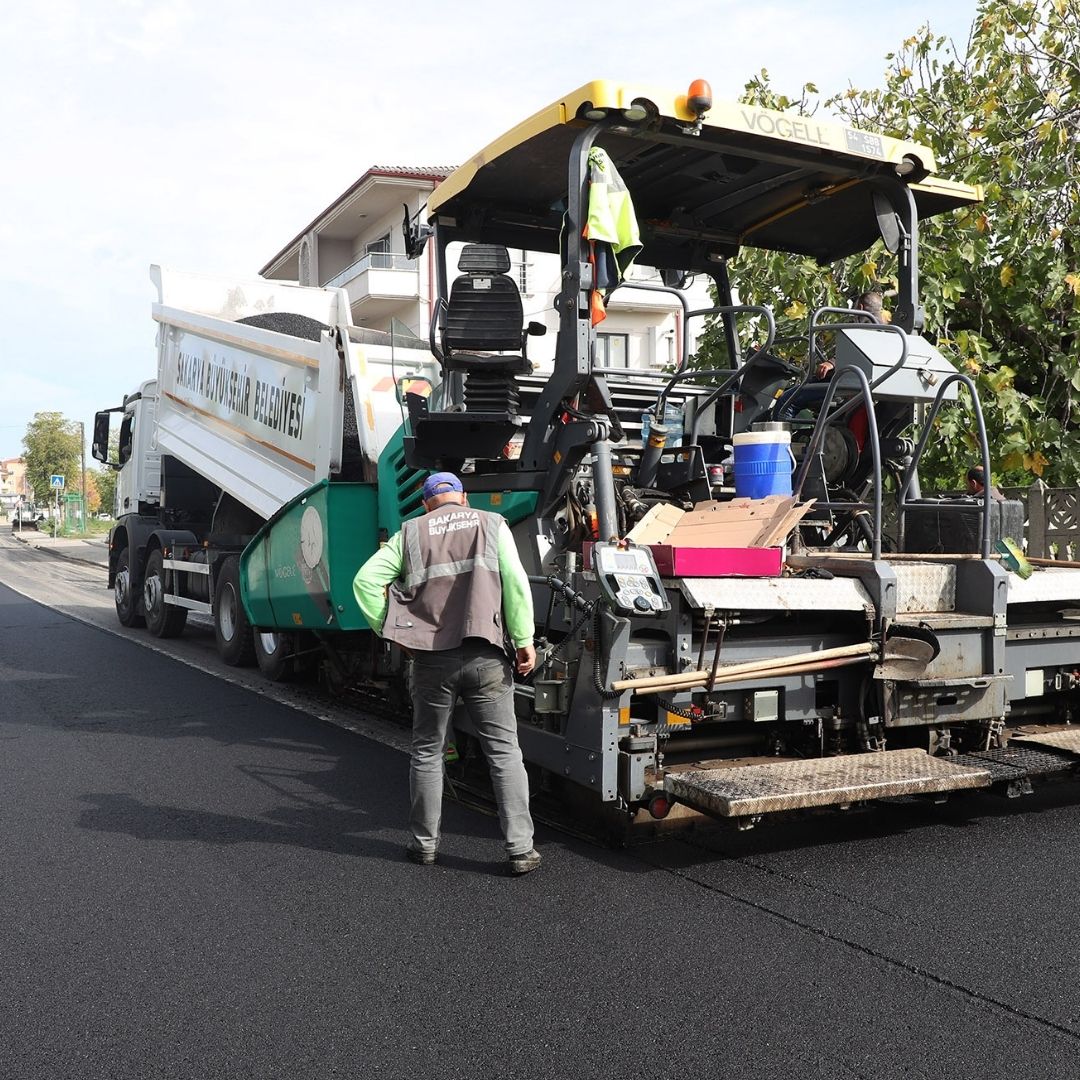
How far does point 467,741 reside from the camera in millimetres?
5531

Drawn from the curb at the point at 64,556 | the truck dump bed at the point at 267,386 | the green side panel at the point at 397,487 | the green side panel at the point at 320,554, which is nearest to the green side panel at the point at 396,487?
the green side panel at the point at 397,487

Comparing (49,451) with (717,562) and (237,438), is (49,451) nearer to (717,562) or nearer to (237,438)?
(237,438)

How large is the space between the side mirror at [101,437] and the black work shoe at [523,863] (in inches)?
450

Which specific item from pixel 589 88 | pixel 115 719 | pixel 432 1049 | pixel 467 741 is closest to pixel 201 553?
pixel 115 719

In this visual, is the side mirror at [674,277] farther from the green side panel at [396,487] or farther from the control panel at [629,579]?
the control panel at [629,579]

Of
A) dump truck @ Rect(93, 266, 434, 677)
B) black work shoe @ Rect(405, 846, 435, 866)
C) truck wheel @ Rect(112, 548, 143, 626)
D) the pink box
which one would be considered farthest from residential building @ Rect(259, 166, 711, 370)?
black work shoe @ Rect(405, 846, 435, 866)

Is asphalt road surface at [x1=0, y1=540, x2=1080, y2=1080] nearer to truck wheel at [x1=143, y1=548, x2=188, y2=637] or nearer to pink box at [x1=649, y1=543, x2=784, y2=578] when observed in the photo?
pink box at [x1=649, y1=543, x2=784, y2=578]

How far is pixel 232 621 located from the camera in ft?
33.6

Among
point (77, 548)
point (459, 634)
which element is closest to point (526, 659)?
point (459, 634)

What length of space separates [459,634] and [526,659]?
0.28 m

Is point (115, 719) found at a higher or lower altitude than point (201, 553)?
lower

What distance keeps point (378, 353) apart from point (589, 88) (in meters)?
3.48

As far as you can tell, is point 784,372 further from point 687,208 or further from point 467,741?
point 467,741

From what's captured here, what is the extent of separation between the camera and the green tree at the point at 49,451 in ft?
205
